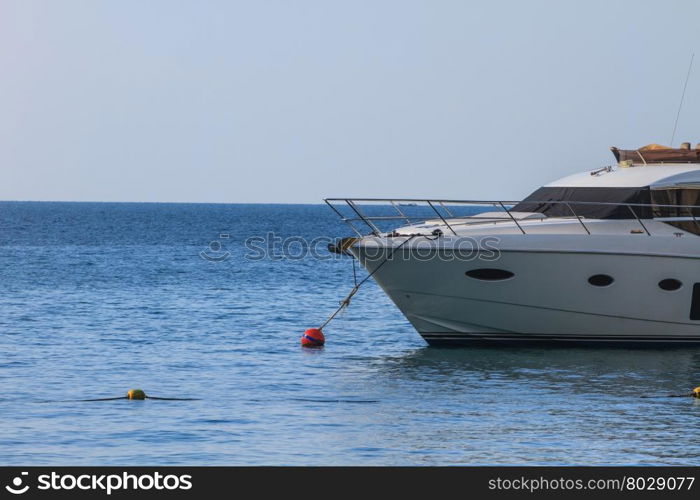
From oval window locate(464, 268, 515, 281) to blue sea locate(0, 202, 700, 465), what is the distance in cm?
135

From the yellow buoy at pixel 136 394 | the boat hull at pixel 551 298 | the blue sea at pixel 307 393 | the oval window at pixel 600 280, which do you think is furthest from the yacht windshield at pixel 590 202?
the yellow buoy at pixel 136 394

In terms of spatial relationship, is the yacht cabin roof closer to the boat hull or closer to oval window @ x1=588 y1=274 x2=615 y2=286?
the boat hull

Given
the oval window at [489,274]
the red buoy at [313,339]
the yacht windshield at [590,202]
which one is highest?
the yacht windshield at [590,202]

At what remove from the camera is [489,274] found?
20.0 metres

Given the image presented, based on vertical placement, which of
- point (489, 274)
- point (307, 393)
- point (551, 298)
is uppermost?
point (489, 274)

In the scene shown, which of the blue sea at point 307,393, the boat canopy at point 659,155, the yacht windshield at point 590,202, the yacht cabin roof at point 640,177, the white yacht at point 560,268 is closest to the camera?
the blue sea at point 307,393

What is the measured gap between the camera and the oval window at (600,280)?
19906mm

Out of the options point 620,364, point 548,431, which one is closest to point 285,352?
point 620,364

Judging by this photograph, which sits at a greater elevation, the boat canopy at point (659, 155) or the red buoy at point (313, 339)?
the boat canopy at point (659, 155)

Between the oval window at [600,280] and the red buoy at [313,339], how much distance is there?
551cm

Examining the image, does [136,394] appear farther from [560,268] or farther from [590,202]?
[590,202]

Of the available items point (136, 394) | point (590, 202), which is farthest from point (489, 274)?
point (136, 394)

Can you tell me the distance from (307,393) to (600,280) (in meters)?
5.58

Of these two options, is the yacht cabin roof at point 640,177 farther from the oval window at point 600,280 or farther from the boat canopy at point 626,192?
the oval window at point 600,280
